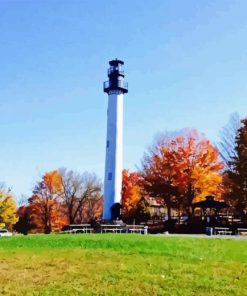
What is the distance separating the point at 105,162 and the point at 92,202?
27290 millimetres

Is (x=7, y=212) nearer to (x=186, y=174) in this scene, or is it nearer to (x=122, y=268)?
(x=186, y=174)

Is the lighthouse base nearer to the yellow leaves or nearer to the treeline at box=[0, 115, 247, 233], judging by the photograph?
the treeline at box=[0, 115, 247, 233]

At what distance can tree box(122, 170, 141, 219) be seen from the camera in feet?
161

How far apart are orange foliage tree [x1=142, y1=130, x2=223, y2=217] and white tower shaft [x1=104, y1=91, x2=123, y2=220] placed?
3.83 m

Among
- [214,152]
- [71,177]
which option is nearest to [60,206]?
[71,177]

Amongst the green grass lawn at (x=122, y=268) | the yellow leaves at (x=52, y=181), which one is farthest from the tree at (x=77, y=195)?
the green grass lawn at (x=122, y=268)

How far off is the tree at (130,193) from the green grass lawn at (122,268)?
1236 inches

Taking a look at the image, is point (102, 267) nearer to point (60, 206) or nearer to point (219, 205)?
point (219, 205)

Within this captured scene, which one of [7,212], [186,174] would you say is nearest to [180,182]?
[186,174]

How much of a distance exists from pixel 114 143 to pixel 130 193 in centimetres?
1195

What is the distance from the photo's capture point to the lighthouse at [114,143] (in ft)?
131

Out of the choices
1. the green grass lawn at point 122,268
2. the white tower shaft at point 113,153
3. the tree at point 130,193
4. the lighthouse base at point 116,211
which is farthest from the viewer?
the tree at point 130,193

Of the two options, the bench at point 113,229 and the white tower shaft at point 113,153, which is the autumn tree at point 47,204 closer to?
the white tower shaft at point 113,153

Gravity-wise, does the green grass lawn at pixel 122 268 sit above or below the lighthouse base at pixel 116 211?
below
